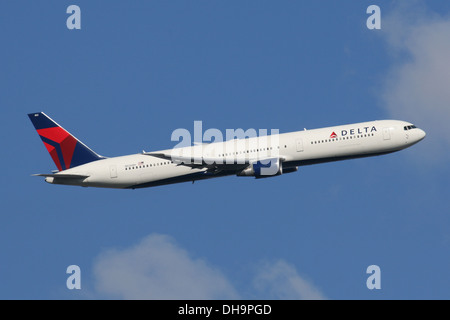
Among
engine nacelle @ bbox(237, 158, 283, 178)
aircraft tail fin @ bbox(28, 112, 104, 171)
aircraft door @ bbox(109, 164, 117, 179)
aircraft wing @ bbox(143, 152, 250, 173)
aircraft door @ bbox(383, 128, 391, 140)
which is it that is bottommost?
engine nacelle @ bbox(237, 158, 283, 178)

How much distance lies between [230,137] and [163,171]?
27.9 feet

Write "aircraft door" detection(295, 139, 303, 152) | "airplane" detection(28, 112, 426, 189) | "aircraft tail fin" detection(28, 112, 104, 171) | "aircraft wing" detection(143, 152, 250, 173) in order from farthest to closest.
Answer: "aircraft tail fin" detection(28, 112, 104, 171) → "aircraft door" detection(295, 139, 303, 152) → "airplane" detection(28, 112, 426, 189) → "aircraft wing" detection(143, 152, 250, 173)

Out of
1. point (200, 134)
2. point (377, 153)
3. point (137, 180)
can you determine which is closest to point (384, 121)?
point (377, 153)

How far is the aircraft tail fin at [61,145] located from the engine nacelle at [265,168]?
64.3ft

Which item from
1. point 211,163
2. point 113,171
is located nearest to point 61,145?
point 113,171

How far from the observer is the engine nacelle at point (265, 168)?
3465 inches

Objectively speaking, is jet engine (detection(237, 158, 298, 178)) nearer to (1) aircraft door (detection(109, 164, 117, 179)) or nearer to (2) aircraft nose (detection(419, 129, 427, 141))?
(1) aircraft door (detection(109, 164, 117, 179))

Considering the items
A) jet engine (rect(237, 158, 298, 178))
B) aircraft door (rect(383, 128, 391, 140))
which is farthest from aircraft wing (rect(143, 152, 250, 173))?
aircraft door (rect(383, 128, 391, 140))

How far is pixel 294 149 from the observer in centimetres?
8906

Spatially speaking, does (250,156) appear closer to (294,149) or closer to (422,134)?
(294,149)

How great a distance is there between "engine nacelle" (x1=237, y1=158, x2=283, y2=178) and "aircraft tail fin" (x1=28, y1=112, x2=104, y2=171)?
19596mm

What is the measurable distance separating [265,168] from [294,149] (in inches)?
153

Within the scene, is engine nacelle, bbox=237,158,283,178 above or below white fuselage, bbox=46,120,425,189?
below

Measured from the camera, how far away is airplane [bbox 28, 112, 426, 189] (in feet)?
291
